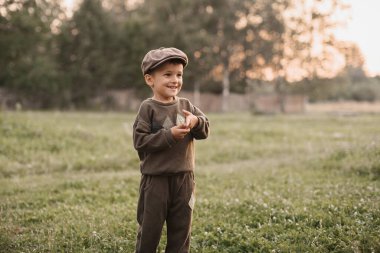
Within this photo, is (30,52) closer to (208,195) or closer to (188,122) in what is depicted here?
(208,195)

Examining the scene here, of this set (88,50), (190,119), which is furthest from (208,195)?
(88,50)

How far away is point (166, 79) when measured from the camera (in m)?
4.51

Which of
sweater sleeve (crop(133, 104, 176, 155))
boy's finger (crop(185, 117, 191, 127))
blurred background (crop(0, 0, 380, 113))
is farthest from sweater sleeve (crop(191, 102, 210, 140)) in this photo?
blurred background (crop(0, 0, 380, 113))

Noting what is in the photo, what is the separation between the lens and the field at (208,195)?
18.9 feet

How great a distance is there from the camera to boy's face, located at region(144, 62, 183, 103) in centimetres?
452

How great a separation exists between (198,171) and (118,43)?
1267 inches

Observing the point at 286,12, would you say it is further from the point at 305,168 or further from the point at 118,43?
the point at 305,168

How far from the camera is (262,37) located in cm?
4919

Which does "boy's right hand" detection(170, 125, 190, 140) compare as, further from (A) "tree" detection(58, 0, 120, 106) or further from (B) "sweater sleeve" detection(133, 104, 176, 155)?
(A) "tree" detection(58, 0, 120, 106)

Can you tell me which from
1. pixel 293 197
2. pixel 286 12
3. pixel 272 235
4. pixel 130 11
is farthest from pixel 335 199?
pixel 130 11

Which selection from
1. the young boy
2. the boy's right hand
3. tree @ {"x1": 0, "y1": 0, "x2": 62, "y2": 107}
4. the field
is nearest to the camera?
the boy's right hand

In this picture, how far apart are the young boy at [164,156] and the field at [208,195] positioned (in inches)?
46.5

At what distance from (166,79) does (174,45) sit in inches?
1531

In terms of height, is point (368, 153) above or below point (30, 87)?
below
